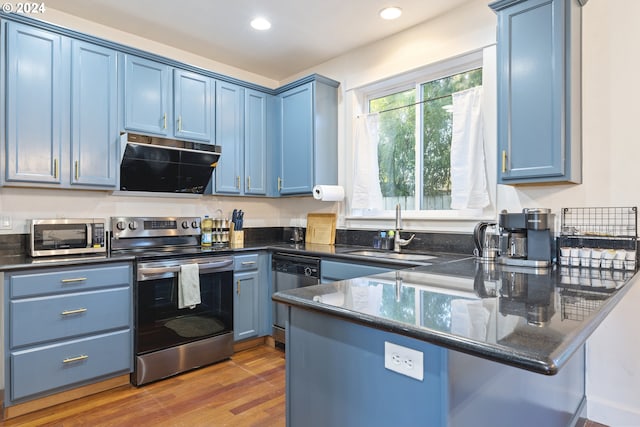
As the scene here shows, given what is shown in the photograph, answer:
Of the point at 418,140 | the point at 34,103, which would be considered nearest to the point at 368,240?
the point at 418,140

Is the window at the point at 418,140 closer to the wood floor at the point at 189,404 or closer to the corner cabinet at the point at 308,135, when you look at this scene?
the corner cabinet at the point at 308,135

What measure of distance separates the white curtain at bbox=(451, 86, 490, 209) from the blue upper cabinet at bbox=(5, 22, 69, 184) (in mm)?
2801

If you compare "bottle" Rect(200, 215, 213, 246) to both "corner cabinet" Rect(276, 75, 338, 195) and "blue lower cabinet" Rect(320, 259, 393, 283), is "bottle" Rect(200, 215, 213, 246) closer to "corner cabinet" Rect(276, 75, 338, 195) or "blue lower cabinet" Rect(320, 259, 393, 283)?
"corner cabinet" Rect(276, 75, 338, 195)

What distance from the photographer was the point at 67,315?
2.26m

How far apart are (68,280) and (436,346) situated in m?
2.27

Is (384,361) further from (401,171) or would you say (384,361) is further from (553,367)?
(401,171)

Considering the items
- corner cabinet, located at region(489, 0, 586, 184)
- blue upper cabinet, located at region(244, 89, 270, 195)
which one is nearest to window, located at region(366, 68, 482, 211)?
corner cabinet, located at region(489, 0, 586, 184)

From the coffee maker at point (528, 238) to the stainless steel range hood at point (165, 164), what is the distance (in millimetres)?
2384

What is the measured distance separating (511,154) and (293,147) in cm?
204

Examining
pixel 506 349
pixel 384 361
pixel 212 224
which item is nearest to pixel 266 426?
pixel 384 361

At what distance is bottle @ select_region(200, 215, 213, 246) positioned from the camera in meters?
3.39

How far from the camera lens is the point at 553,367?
0.71 m

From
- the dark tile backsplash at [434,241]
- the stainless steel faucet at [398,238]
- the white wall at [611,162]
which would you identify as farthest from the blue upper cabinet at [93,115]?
the white wall at [611,162]

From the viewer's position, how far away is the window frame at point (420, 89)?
8.52 feet
